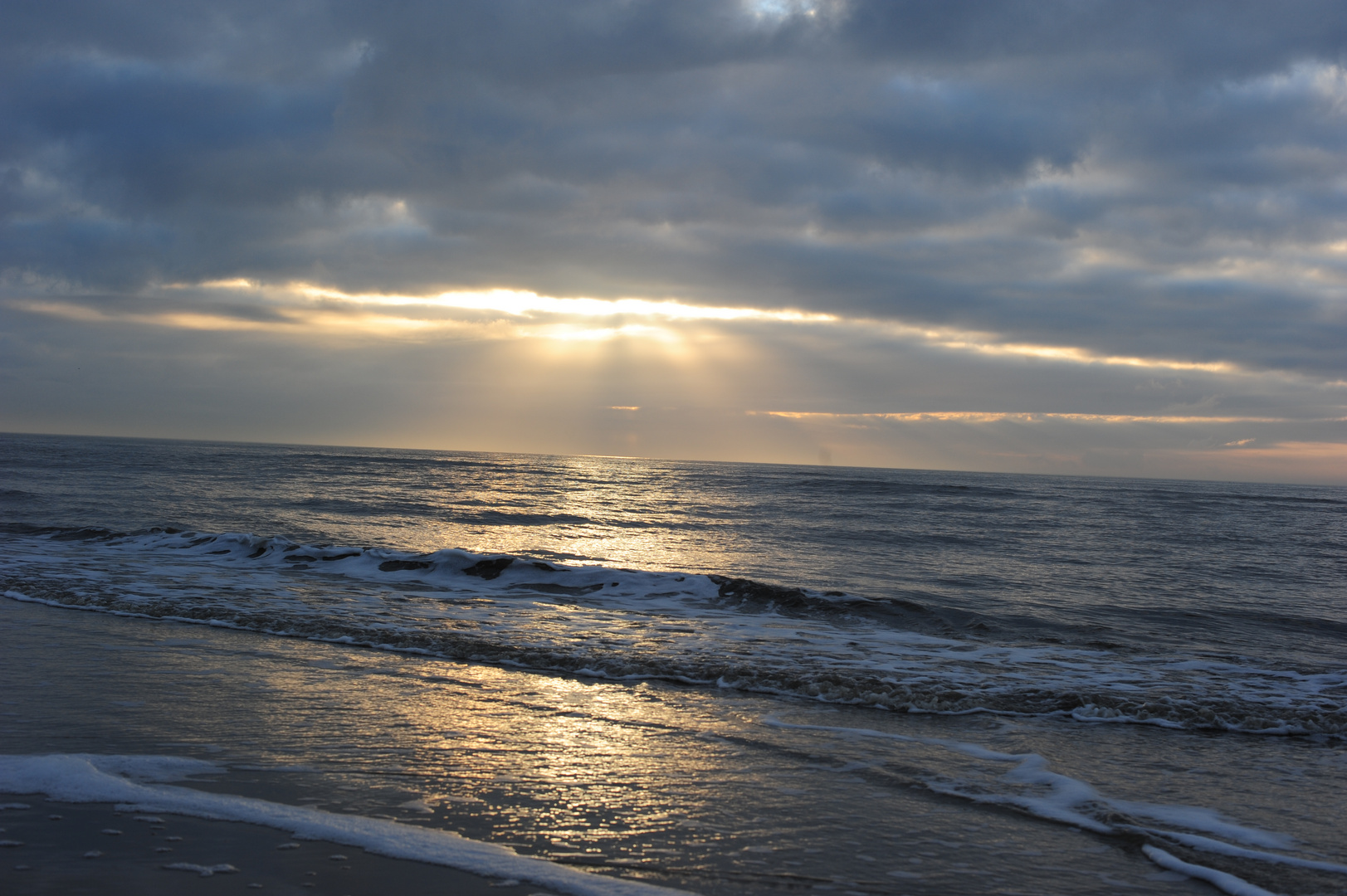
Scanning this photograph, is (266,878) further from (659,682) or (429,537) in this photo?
(429,537)

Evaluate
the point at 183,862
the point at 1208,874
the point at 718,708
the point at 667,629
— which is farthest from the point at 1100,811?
the point at 667,629

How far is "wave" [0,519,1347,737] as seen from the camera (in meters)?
7.89

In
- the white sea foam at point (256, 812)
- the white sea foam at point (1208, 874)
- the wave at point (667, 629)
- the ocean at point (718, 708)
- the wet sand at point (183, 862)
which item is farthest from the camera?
the wave at point (667, 629)

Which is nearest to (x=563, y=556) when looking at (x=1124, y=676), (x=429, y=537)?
(x=429, y=537)

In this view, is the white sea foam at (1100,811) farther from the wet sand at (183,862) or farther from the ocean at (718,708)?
the wet sand at (183,862)

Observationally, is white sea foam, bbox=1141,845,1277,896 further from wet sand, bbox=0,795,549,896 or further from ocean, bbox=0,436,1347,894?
wet sand, bbox=0,795,549,896

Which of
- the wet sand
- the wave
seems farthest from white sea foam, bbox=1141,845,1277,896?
the wet sand

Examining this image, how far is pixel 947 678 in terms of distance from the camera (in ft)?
28.1

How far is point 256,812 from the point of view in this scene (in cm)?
424

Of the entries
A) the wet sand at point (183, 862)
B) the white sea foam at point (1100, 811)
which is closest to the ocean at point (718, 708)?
the white sea foam at point (1100, 811)

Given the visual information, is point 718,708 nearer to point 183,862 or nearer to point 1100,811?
point 1100,811

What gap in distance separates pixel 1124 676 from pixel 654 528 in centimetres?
2021

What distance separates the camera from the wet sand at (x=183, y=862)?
3.44 meters

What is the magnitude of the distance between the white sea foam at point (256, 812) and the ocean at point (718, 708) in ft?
0.12
